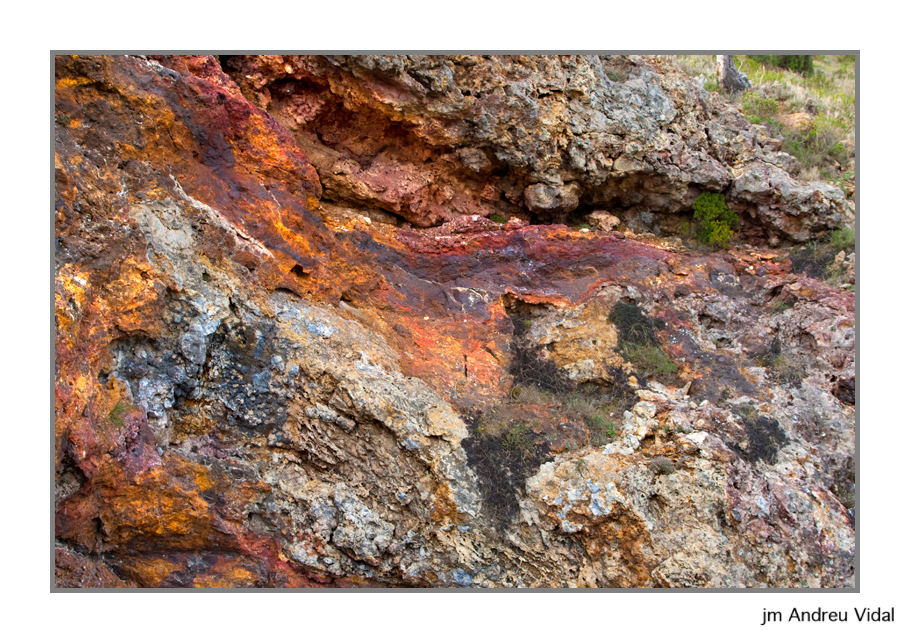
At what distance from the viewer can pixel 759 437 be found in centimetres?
672

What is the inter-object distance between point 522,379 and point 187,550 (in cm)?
441

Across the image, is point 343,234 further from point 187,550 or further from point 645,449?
point 645,449

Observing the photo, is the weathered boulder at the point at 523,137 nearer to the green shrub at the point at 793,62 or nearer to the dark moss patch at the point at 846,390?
the dark moss patch at the point at 846,390

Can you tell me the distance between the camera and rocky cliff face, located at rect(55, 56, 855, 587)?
5.65 meters

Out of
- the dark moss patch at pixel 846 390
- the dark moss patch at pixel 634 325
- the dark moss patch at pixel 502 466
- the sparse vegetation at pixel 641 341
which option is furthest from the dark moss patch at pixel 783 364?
the dark moss patch at pixel 502 466

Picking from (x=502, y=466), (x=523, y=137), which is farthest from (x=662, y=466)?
(x=523, y=137)

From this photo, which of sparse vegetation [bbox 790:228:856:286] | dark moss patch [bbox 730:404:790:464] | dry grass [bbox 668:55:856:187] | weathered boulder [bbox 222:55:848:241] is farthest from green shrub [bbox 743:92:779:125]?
dark moss patch [bbox 730:404:790:464]

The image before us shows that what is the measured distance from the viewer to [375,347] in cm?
703

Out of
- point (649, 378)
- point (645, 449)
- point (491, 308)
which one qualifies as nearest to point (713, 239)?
point (649, 378)

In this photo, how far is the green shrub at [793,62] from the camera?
51.4 feet

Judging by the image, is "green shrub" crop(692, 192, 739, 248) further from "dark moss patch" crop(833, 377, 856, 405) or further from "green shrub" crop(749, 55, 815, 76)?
"green shrub" crop(749, 55, 815, 76)

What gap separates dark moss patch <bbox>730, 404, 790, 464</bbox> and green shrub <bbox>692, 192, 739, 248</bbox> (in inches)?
158

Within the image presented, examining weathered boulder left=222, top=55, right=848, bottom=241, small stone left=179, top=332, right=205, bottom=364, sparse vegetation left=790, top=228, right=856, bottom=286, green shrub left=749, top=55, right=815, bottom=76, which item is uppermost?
green shrub left=749, top=55, right=815, bottom=76

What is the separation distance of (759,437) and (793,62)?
1384cm
